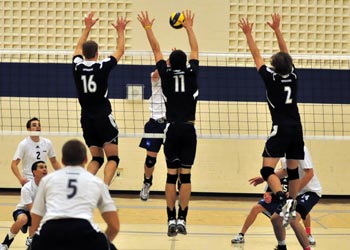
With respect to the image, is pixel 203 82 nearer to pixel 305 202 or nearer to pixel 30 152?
pixel 30 152

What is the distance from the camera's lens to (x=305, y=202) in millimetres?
11141

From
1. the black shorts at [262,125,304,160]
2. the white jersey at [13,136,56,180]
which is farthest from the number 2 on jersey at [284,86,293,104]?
the white jersey at [13,136,56,180]

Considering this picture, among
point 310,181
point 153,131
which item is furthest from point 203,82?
point 310,181

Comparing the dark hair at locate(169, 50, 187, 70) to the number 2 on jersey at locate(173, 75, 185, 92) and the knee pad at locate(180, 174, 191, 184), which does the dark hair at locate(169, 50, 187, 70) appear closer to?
the number 2 on jersey at locate(173, 75, 185, 92)

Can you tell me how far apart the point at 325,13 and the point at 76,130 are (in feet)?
19.6


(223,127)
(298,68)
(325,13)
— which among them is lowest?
(223,127)

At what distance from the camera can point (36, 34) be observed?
55.8 feet

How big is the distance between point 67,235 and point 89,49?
413 centimetres

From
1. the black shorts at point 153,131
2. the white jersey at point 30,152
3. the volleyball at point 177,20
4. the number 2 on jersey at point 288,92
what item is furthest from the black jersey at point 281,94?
the white jersey at point 30,152

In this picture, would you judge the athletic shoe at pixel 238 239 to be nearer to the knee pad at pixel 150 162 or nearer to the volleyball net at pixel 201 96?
the knee pad at pixel 150 162

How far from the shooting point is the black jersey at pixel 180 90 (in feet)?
33.6

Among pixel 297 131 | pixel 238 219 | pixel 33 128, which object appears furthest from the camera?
pixel 238 219

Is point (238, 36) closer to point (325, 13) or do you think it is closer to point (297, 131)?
point (325, 13)

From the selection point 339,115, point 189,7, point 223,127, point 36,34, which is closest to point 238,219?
point 223,127
